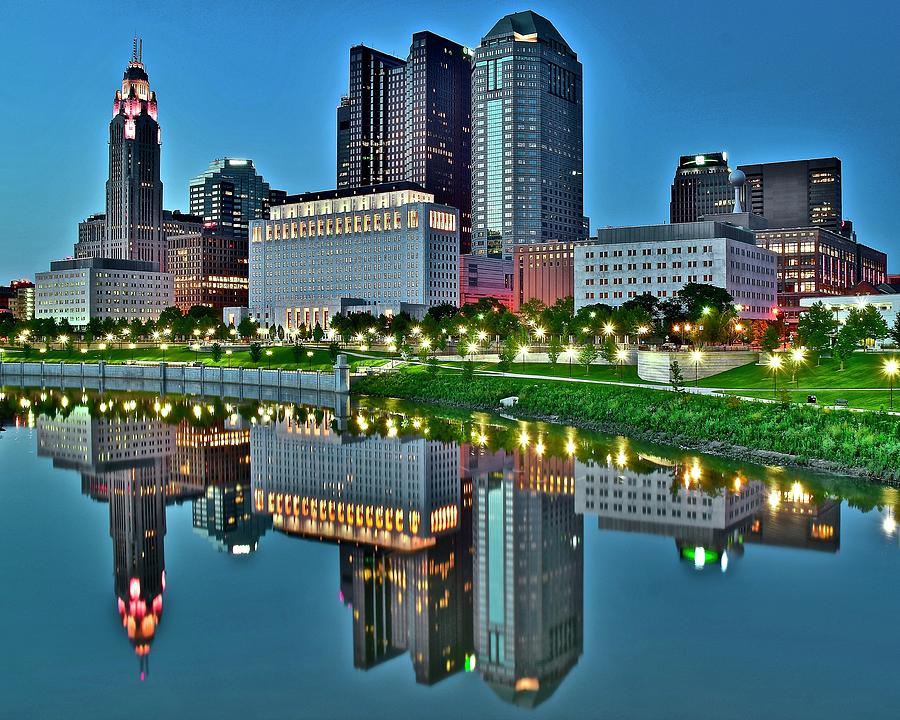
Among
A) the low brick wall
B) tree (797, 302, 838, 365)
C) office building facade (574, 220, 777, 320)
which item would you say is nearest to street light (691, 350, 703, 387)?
the low brick wall

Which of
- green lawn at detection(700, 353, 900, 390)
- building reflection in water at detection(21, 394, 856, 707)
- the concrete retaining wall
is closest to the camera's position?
building reflection in water at detection(21, 394, 856, 707)

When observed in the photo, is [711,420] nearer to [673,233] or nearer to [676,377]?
[676,377]

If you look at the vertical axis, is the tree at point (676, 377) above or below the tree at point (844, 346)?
below

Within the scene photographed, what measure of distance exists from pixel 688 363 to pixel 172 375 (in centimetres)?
7597

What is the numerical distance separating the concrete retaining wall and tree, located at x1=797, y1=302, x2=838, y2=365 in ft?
168

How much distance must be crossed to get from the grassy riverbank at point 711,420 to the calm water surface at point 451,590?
3.42m

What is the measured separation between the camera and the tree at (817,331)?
83.5 meters

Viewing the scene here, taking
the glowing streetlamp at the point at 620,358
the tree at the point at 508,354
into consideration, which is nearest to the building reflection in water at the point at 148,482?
the tree at the point at 508,354

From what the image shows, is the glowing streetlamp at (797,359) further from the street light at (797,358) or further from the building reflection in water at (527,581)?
the building reflection in water at (527,581)

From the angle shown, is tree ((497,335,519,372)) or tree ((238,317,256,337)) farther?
tree ((238,317,256,337))

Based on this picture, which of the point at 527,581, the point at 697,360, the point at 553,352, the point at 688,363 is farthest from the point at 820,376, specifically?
the point at 527,581

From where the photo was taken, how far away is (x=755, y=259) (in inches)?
6658

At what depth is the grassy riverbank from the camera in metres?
46.8

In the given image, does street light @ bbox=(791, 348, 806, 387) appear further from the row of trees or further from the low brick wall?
the low brick wall
